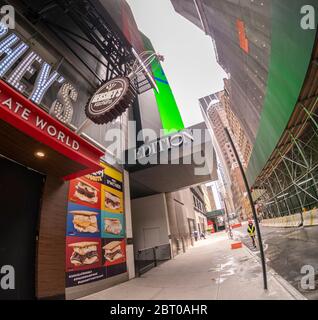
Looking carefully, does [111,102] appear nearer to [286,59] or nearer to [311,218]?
[286,59]

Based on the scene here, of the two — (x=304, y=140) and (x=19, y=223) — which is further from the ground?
(x=304, y=140)

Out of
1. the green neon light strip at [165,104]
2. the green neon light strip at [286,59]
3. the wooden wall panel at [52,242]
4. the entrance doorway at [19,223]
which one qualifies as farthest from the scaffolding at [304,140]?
the entrance doorway at [19,223]

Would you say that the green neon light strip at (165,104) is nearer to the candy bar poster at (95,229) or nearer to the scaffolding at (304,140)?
the candy bar poster at (95,229)

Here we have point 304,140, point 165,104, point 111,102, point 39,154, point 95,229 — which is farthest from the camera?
point 165,104

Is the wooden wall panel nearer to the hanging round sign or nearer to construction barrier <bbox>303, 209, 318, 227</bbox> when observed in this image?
the hanging round sign

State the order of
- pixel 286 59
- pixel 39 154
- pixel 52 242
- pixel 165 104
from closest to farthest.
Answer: pixel 39 154
pixel 52 242
pixel 286 59
pixel 165 104

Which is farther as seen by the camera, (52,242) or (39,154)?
(52,242)

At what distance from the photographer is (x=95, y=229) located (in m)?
6.95

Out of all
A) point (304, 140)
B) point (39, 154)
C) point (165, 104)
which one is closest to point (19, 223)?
point (39, 154)

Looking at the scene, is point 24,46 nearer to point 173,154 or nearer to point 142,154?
point 142,154

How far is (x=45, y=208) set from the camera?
509cm

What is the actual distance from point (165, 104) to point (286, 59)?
24.6 feet

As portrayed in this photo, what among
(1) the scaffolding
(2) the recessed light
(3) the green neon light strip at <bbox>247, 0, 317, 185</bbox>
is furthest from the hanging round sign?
(1) the scaffolding
